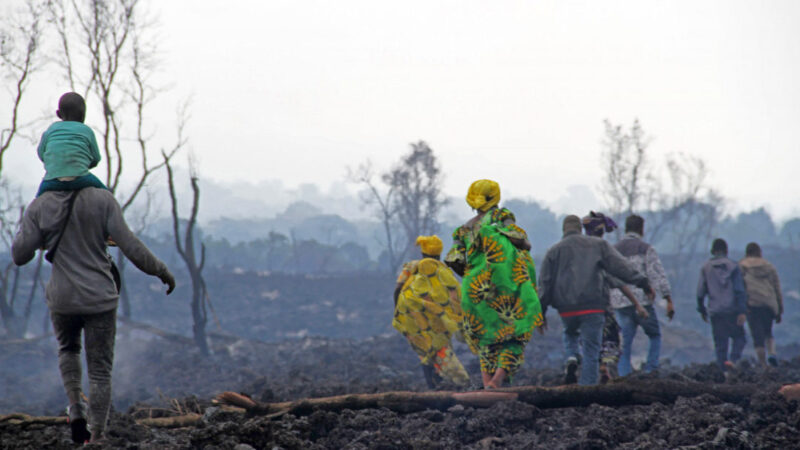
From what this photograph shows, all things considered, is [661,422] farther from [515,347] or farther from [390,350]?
[390,350]

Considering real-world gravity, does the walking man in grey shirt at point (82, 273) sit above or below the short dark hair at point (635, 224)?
below

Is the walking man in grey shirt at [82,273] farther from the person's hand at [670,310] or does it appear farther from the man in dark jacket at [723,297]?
the man in dark jacket at [723,297]


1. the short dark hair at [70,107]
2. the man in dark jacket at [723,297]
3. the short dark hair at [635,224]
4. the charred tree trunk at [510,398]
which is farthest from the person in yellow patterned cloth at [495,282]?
the man in dark jacket at [723,297]

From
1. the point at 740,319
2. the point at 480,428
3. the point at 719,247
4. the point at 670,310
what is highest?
the point at 719,247

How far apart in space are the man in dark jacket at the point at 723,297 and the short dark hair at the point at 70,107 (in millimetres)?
9349

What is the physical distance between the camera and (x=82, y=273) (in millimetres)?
4336

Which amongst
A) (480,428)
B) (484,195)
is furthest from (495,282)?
(480,428)

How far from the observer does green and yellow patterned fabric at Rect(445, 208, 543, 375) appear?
6.64m

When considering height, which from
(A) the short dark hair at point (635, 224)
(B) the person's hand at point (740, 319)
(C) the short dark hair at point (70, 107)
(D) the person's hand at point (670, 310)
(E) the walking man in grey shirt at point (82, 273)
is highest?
(C) the short dark hair at point (70, 107)

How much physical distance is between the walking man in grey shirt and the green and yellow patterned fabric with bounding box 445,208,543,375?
9.85 ft

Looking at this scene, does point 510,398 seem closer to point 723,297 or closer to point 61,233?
point 61,233

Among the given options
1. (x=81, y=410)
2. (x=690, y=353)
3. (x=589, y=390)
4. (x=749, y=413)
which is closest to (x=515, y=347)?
(x=589, y=390)

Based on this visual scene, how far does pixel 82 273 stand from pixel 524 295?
369 cm

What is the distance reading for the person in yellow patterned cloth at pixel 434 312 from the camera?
906 centimetres
